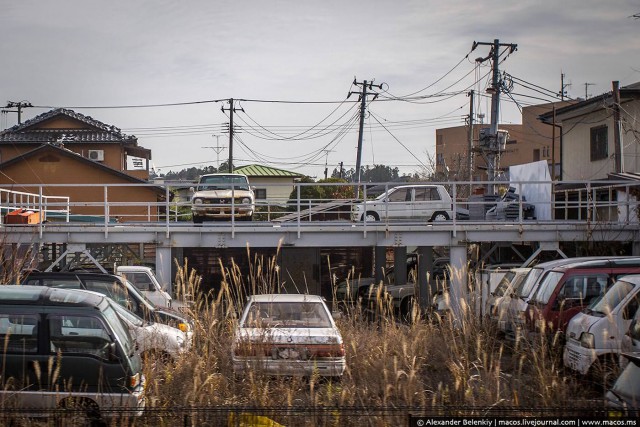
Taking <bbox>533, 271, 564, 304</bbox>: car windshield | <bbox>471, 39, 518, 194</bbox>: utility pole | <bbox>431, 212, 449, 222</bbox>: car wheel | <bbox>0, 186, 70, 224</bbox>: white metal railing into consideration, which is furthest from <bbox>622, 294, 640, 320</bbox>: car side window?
<bbox>471, 39, 518, 194</bbox>: utility pole

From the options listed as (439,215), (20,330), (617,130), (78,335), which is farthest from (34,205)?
(617,130)

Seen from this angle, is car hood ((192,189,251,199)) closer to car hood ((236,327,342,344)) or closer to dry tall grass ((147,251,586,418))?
dry tall grass ((147,251,586,418))

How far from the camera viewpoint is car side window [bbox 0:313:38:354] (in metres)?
7.57

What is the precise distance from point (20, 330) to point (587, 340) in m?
6.96

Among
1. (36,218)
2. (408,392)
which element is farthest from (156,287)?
(408,392)

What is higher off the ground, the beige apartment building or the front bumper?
the beige apartment building

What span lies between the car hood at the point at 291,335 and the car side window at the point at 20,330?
2.21 meters

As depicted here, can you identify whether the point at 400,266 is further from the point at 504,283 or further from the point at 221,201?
the point at 504,283

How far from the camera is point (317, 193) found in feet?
143

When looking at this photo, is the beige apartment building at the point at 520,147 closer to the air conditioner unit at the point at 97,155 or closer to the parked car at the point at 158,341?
the air conditioner unit at the point at 97,155

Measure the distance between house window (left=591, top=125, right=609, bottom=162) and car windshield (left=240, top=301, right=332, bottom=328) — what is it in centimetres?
1792

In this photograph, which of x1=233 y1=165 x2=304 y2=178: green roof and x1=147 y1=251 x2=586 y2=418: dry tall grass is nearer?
x1=147 y1=251 x2=586 y2=418: dry tall grass

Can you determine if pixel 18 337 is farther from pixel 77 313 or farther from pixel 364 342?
pixel 364 342

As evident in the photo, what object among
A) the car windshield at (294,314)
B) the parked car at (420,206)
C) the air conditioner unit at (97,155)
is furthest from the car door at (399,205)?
the air conditioner unit at (97,155)
